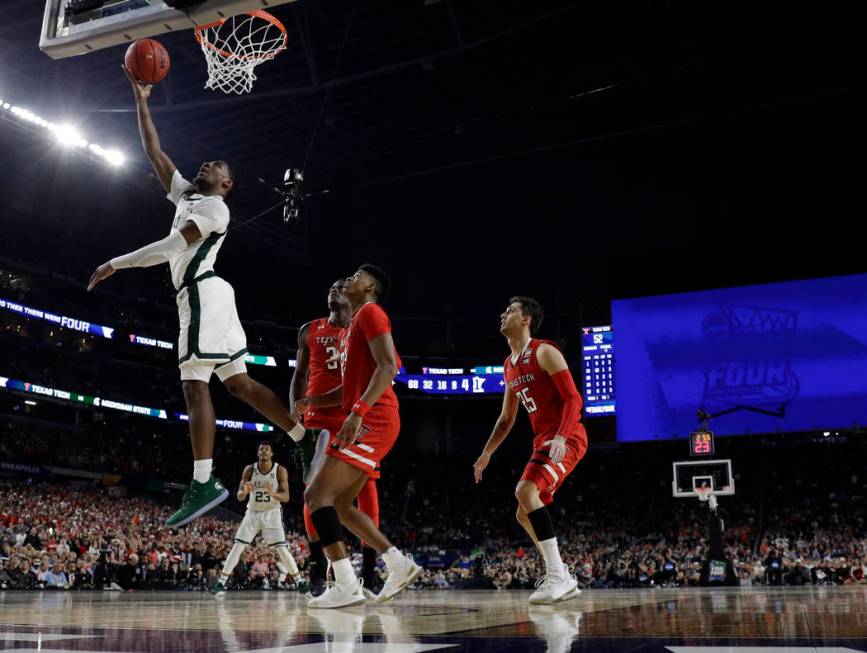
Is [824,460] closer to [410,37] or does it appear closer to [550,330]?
[550,330]

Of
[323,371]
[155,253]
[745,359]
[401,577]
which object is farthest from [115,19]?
[745,359]

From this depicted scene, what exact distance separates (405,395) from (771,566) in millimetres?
16634

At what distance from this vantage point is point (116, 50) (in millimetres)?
18031

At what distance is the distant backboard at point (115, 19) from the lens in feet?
17.6

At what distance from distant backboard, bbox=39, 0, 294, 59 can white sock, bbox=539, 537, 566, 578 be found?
3.92 metres

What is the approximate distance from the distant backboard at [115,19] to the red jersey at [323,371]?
7.15ft

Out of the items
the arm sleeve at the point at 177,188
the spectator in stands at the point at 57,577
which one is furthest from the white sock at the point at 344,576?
the spectator in stands at the point at 57,577

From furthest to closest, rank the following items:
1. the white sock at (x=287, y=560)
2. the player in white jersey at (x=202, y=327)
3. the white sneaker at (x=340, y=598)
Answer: the white sock at (x=287, y=560), the white sneaker at (x=340, y=598), the player in white jersey at (x=202, y=327)

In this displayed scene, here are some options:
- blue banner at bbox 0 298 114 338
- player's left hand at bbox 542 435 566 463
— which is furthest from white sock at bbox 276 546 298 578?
blue banner at bbox 0 298 114 338

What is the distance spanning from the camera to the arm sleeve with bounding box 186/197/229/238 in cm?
455

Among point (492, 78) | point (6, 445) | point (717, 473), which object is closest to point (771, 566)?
point (717, 473)

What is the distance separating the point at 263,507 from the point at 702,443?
1034cm

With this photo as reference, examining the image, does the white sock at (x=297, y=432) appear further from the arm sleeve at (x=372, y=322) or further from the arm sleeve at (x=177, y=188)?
the arm sleeve at (x=177, y=188)

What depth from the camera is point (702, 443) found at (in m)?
16.9
